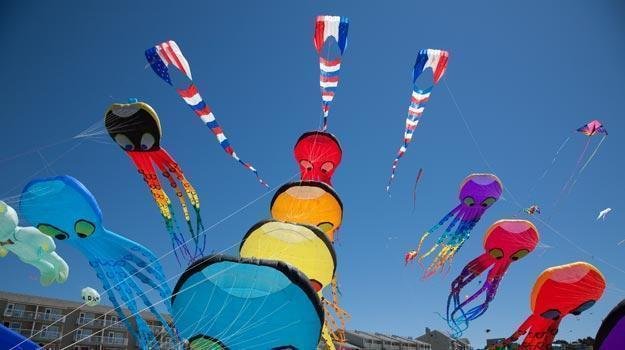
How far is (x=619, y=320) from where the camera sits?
489cm

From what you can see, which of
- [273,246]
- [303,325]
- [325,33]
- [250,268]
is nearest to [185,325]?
[250,268]

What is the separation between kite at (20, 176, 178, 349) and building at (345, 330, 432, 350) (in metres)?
45.0

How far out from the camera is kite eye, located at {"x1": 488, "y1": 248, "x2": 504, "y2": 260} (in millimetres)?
10516

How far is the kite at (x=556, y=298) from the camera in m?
9.39

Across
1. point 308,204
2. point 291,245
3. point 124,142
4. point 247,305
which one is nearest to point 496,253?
point 308,204

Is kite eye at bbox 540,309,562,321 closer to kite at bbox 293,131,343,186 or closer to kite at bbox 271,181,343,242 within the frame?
kite at bbox 271,181,343,242

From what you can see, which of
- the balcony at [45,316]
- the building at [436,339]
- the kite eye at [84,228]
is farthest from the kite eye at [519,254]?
the building at [436,339]

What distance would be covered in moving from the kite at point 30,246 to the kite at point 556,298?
33.2ft

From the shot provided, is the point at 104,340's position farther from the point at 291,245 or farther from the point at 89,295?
the point at 291,245

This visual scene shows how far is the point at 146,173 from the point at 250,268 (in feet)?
13.2

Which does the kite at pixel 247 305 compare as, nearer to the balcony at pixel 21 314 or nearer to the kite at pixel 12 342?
the kite at pixel 12 342

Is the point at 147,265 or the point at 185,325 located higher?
the point at 147,265

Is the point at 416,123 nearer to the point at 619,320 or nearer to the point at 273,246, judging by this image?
the point at 273,246

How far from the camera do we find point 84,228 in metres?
6.79
